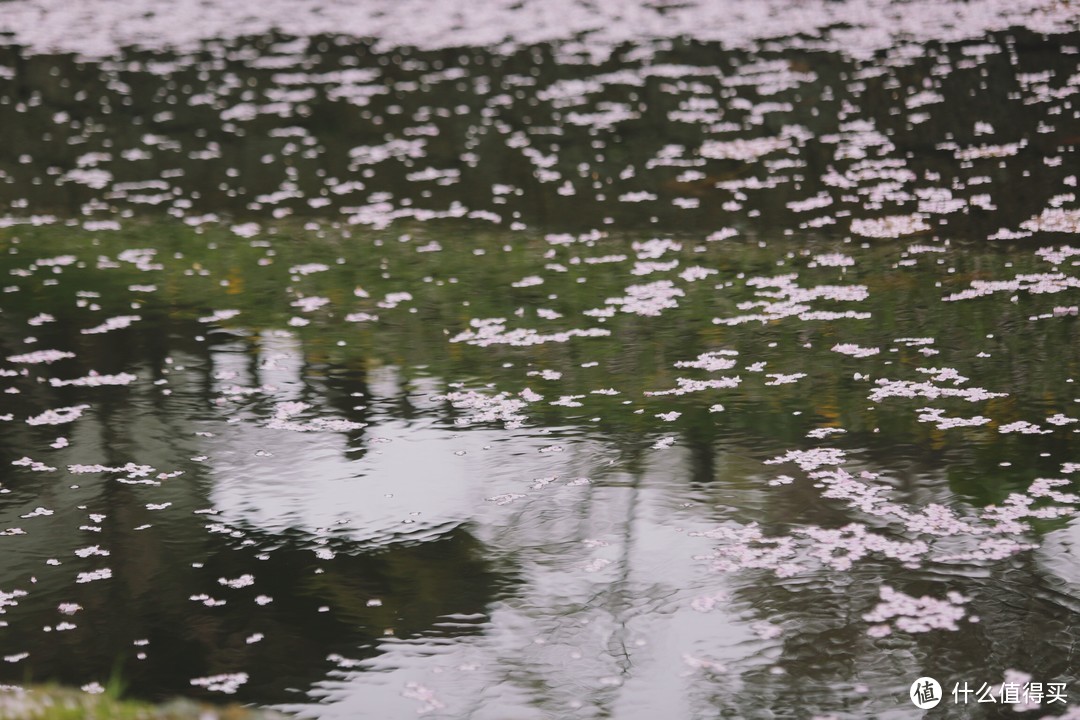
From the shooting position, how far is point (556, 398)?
28.7ft

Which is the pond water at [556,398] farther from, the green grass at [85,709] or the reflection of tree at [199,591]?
the green grass at [85,709]

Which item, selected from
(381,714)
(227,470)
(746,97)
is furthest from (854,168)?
(381,714)

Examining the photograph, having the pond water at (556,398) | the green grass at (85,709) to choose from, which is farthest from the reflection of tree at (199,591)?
the green grass at (85,709)

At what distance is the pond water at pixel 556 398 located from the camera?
5969 mm

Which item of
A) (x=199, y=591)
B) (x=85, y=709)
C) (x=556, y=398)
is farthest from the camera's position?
(x=556, y=398)

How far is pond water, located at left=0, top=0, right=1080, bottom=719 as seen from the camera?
5969mm

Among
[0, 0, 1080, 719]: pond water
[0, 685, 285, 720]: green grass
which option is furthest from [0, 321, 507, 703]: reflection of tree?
[0, 685, 285, 720]: green grass

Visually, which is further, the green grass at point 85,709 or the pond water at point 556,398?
the pond water at point 556,398

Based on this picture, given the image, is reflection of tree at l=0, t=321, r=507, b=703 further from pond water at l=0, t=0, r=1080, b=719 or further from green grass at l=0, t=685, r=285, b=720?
green grass at l=0, t=685, r=285, b=720

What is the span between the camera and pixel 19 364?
9891 mm

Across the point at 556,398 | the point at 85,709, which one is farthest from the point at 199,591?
the point at 556,398

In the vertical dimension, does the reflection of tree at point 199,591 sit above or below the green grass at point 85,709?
below

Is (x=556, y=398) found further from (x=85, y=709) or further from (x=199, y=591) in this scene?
(x=85, y=709)

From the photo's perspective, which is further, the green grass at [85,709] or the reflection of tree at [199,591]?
the reflection of tree at [199,591]
